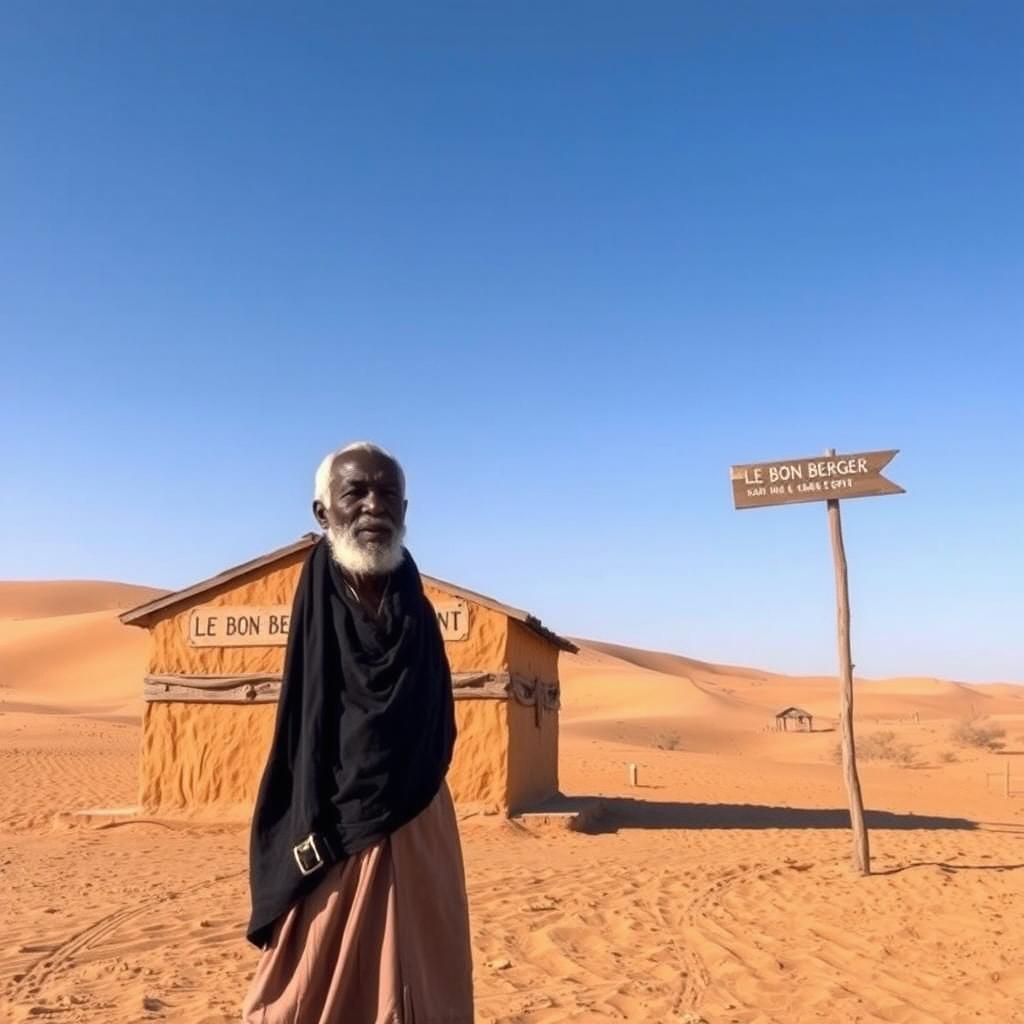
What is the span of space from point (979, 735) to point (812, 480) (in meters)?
31.2

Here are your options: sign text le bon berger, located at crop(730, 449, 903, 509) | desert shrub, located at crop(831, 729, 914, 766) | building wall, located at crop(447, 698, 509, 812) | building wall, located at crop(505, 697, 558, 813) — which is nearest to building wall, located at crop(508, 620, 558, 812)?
building wall, located at crop(505, 697, 558, 813)

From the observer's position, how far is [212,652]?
13172mm

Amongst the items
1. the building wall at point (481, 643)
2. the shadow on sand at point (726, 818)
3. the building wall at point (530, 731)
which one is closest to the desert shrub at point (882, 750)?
the shadow on sand at point (726, 818)

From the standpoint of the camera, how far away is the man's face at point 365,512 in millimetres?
2979

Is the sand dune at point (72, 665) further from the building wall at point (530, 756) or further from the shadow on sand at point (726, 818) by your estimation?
the shadow on sand at point (726, 818)

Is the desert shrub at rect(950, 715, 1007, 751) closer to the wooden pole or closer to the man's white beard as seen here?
the wooden pole

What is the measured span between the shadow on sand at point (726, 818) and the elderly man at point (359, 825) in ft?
35.6

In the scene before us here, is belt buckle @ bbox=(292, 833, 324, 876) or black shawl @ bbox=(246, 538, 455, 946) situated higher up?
black shawl @ bbox=(246, 538, 455, 946)

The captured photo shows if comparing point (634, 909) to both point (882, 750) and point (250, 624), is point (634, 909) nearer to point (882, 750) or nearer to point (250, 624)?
point (250, 624)

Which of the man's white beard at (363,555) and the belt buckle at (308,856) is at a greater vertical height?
the man's white beard at (363,555)

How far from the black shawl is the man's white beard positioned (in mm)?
36

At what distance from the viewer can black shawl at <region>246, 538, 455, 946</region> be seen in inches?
108

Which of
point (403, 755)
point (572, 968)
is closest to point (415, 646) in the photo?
point (403, 755)

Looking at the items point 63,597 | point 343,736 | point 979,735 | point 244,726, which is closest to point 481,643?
point 244,726
